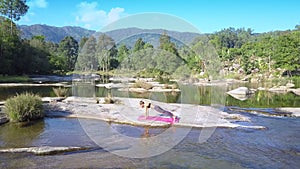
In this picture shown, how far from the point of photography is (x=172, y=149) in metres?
10.2

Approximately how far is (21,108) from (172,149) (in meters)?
8.22

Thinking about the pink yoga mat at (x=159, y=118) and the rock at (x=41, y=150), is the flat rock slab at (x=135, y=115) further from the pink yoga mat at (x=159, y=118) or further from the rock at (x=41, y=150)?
the rock at (x=41, y=150)

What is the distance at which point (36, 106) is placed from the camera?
14734 mm

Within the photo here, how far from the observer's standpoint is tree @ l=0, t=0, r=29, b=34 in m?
61.5

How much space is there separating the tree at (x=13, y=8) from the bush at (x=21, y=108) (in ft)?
181

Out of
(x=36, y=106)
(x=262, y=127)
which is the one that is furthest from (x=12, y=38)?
(x=262, y=127)

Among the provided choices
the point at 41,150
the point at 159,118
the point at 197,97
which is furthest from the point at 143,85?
the point at 41,150

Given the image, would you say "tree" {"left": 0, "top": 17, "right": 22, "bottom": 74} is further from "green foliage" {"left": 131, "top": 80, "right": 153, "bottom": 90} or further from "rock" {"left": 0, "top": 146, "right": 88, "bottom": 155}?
"rock" {"left": 0, "top": 146, "right": 88, "bottom": 155}

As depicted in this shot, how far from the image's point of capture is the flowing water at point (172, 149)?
8.67 meters

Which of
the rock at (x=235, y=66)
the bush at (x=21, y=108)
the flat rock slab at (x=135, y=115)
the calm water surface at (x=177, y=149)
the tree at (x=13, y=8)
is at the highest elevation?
the tree at (x=13, y=8)

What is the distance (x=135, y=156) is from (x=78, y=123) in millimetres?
5890

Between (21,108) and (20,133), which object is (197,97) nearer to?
(21,108)

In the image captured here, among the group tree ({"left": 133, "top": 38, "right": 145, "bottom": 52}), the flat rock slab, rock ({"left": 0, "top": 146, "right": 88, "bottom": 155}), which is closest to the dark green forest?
the flat rock slab

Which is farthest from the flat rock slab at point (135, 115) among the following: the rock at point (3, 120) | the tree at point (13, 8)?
the tree at point (13, 8)
